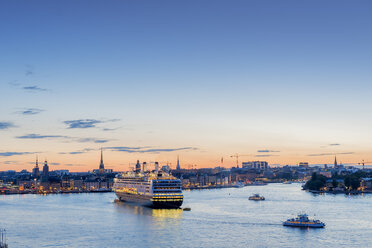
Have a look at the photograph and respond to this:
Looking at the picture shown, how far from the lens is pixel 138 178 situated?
69250 millimetres

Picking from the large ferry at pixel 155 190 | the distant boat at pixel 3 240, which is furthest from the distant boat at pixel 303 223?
the distant boat at pixel 3 240

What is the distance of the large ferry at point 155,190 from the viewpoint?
60.1 m

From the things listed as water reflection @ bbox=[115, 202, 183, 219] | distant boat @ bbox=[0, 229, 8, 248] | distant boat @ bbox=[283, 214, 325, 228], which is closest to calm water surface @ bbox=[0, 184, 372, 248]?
water reflection @ bbox=[115, 202, 183, 219]

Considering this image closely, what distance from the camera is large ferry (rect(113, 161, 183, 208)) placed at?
60.1 metres

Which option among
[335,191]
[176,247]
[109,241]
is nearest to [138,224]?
[109,241]

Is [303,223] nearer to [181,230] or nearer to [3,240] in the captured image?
[181,230]

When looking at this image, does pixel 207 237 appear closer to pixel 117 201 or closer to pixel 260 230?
pixel 260 230

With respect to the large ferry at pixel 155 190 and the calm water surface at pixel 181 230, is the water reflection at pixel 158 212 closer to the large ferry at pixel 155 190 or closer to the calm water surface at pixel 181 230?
the calm water surface at pixel 181 230

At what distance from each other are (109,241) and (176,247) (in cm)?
570

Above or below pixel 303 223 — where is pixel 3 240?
below

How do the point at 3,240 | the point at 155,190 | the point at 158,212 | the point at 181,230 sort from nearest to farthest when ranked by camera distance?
the point at 3,240
the point at 181,230
the point at 158,212
the point at 155,190

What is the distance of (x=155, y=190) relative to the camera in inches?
2391

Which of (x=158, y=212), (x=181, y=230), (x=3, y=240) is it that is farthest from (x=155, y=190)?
(x=3, y=240)

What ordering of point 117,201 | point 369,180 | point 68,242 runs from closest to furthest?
point 68,242 < point 117,201 < point 369,180
